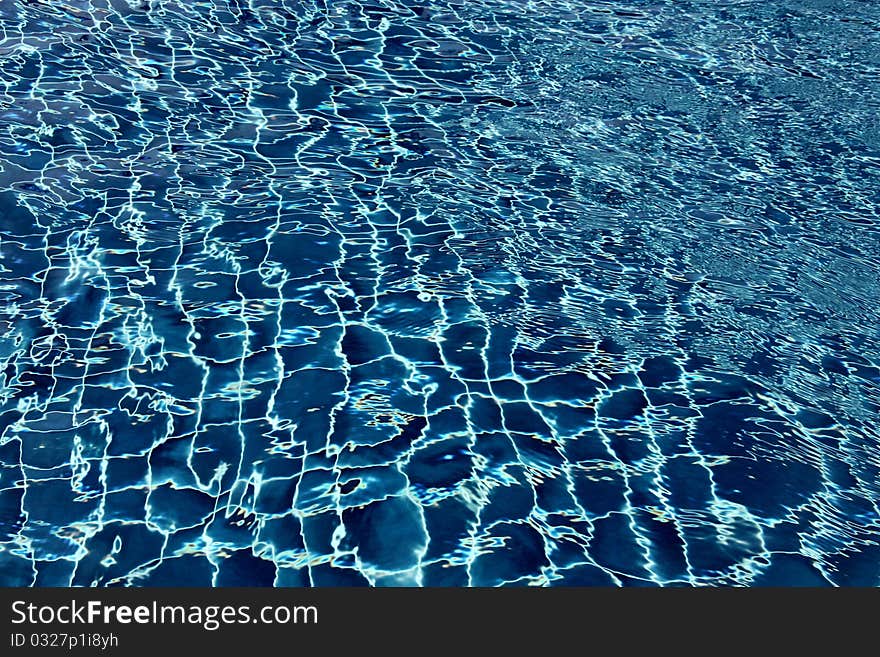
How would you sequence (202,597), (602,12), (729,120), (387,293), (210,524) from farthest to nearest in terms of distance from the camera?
(602,12) → (729,120) → (387,293) → (210,524) → (202,597)

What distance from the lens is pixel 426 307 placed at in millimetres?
2141

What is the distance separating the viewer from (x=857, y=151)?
2902 millimetres

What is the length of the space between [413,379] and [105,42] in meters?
2.03

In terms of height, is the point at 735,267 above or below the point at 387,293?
above

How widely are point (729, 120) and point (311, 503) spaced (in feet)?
6.91

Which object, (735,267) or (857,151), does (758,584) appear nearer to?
(735,267)

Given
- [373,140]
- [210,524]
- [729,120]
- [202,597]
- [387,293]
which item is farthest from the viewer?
[729,120]

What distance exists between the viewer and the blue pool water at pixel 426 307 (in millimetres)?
1646

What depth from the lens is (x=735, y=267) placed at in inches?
92.8

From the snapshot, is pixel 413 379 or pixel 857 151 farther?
pixel 857 151

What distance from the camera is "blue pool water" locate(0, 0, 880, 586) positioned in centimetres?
165

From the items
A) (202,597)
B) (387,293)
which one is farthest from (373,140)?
(202,597)

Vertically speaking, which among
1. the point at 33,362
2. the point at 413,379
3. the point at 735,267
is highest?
the point at 735,267

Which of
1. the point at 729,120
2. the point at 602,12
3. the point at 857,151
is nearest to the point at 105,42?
the point at 602,12
